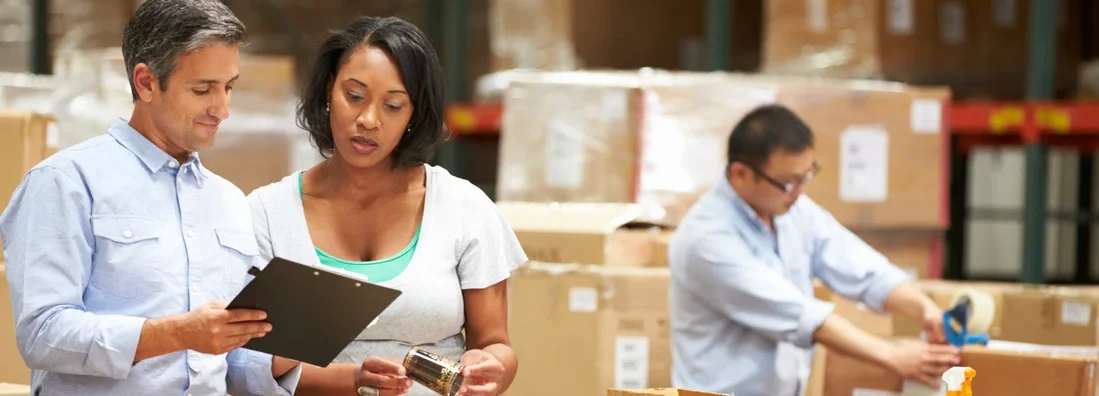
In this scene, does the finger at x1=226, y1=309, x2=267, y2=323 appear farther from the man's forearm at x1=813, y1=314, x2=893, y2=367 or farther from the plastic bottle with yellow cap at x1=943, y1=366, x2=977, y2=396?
the man's forearm at x1=813, y1=314, x2=893, y2=367

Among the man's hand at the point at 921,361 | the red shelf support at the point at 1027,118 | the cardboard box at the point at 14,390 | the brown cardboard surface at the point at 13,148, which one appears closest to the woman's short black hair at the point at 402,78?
the cardboard box at the point at 14,390

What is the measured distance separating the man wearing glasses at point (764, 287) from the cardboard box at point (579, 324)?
0.33m

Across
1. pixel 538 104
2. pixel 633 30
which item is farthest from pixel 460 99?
pixel 538 104

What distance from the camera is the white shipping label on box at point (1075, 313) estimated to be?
384 cm

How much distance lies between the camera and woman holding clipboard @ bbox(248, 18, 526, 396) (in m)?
2.30

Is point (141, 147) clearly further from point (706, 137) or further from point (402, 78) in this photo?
point (706, 137)

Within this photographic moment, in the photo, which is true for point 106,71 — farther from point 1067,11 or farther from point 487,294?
point 1067,11

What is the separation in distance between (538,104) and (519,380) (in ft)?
4.76

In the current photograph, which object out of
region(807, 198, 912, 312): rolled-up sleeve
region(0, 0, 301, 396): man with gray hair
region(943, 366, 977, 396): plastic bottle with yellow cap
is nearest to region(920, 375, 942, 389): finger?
region(807, 198, 912, 312): rolled-up sleeve

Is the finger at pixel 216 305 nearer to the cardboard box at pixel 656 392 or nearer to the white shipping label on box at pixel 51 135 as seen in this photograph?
the cardboard box at pixel 656 392

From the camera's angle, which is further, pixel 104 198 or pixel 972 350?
pixel 972 350

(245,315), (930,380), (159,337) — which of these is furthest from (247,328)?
(930,380)

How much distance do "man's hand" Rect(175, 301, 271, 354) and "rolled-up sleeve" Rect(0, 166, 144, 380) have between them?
2.9 inches

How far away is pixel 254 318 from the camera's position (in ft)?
6.43
